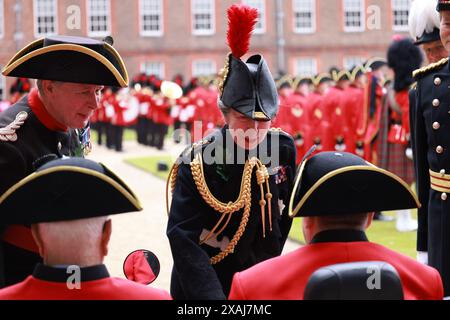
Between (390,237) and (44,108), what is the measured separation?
679cm

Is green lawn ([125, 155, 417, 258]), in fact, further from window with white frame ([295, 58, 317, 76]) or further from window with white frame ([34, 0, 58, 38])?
window with white frame ([295, 58, 317, 76])

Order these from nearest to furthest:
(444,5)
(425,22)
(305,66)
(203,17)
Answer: (444,5)
(425,22)
(203,17)
(305,66)

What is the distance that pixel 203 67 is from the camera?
43.3 metres

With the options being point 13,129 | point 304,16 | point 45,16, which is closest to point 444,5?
point 13,129

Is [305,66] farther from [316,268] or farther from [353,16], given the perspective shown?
[316,268]

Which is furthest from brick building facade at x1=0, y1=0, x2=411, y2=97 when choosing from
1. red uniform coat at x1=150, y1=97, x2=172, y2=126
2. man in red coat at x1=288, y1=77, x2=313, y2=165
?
man in red coat at x1=288, y1=77, x2=313, y2=165

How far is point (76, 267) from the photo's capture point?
2877 millimetres

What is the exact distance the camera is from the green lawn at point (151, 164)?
1878 cm

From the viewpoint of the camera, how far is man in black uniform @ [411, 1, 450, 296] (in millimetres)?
4641

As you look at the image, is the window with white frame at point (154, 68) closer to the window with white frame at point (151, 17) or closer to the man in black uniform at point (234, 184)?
the window with white frame at point (151, 17)

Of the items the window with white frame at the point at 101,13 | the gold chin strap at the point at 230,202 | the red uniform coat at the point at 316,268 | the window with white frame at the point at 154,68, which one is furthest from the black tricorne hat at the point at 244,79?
the window with white frame at the point at 154,68

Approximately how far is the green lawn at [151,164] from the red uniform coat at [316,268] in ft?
48.6

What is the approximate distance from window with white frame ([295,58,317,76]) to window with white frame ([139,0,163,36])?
616 cm

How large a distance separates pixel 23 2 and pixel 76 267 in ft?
107
